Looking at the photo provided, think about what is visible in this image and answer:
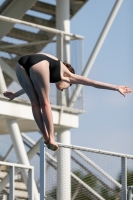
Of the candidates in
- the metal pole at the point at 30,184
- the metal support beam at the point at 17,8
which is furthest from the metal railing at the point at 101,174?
the metal support beam at the point at 17,8

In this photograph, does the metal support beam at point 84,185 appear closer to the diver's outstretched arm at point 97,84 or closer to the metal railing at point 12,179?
the metal railing at point 12,179

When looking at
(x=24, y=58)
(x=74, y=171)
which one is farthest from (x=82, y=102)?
(x=24, y=58)

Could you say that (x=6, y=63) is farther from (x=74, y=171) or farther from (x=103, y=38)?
(x=74, y=171)

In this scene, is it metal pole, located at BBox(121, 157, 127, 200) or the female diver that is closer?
the female diver

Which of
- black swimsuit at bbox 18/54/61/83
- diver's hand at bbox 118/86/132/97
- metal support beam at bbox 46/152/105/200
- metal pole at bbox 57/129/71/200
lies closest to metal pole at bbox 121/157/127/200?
metal support beam at bbox 46/152/105/200

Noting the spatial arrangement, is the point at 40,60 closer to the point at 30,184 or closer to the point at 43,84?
the point at 43,84

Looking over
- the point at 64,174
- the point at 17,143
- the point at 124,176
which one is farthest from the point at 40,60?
the point at 17,143

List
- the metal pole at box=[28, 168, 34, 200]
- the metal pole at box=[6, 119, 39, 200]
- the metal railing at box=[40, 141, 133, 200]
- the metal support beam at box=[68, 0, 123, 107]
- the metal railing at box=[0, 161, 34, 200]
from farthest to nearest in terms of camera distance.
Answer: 1. the metal pole at box=[6, 119, 39, 200]
2. the metal support beam at box=[68, 0, 123, 107]
3. the metal pole at box=[28, 168, 34, 200]
4. the metal railing at box=[0, 161, 34, 200]
5. the metal railing at box=[40, 141, 133, 200]

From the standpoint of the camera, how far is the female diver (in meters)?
11.0

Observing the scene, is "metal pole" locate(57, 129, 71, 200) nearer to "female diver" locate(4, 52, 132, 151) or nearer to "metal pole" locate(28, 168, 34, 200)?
"metal pole" locate(28, 168, 34, 200)


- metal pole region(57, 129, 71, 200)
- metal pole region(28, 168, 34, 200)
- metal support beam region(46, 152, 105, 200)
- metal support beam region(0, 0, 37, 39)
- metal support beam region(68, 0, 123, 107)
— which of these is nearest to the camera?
metal pole region(57, 129, 71, 200)

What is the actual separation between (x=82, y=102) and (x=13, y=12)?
4.29m

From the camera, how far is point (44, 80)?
Answer: 11.0 metres

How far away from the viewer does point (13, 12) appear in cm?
2927
